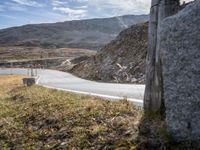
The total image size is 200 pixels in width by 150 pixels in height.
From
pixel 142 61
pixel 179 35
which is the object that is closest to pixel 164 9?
pixel 179 35

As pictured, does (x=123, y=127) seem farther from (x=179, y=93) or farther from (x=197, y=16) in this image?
(x=197, y=16)

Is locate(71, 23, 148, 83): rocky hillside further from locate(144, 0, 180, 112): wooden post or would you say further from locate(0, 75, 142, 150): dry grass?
locate(144, 0, 180, 112): wooden post

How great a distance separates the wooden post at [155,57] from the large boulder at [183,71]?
90cm

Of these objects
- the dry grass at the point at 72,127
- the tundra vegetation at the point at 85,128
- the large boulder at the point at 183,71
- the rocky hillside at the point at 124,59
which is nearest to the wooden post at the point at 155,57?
the tundra vegetation at the point at 85,128

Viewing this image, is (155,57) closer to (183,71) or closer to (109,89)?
(183,71)

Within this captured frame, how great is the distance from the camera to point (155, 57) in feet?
24.3

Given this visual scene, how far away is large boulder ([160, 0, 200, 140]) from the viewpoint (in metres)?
5.80

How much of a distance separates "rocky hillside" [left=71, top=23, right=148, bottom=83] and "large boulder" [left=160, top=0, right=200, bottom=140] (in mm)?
23462

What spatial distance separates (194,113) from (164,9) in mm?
2119

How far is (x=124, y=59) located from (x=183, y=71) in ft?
106

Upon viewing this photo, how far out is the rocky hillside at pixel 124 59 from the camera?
3347 centimetres

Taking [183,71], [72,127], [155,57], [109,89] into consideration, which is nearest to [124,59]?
[109,89]

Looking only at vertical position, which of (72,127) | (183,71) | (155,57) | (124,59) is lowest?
(72,127)

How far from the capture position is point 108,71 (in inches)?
1487
